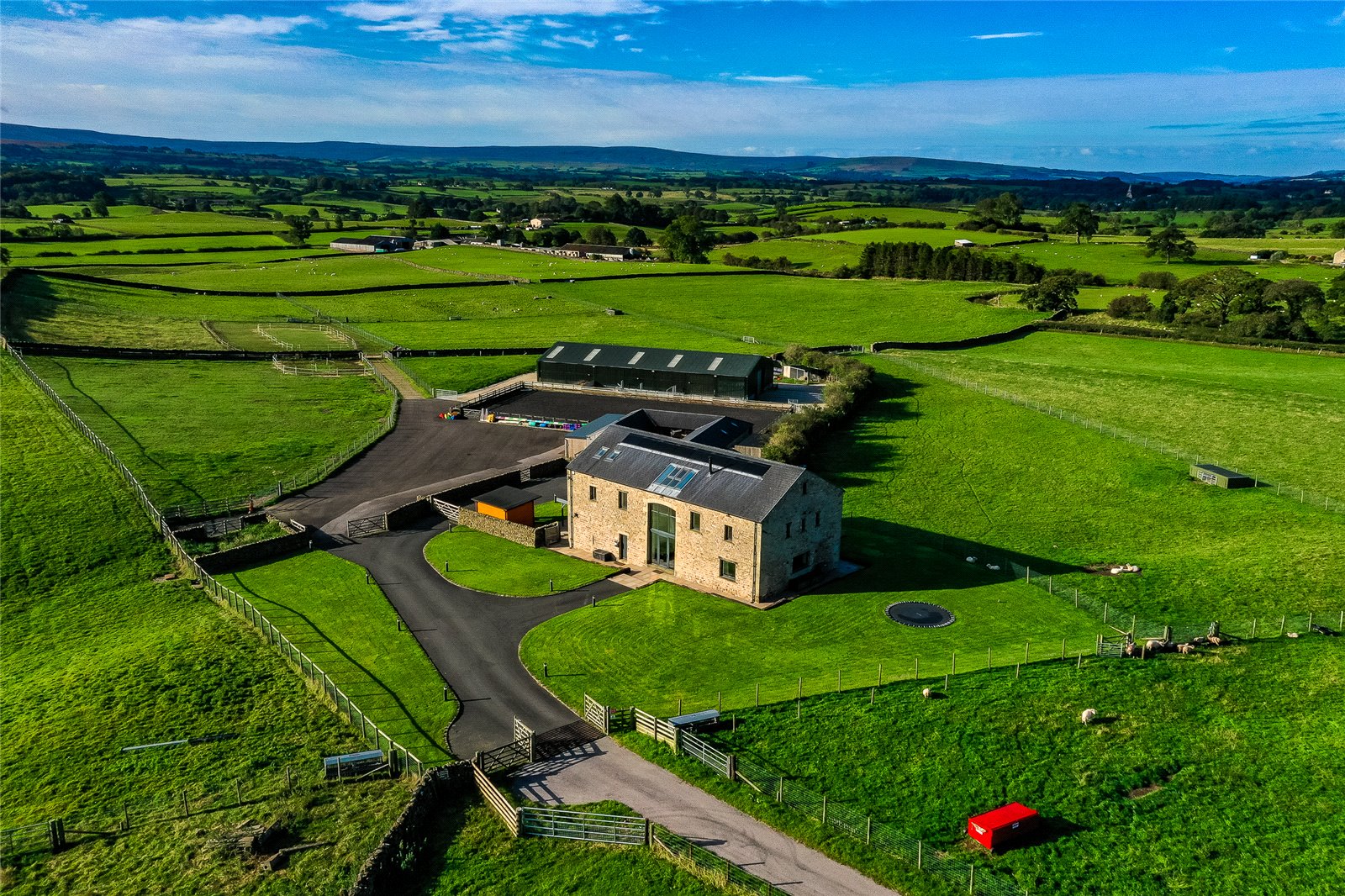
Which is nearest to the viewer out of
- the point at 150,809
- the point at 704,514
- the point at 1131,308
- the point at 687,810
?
the point at 687,810

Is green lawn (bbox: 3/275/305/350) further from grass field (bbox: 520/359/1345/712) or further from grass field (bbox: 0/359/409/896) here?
grass field (bbox: 520/359/1345/712)

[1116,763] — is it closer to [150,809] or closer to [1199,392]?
[150,809]

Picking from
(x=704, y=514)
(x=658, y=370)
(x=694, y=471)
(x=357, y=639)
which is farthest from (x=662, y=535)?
(x=658, y=370)

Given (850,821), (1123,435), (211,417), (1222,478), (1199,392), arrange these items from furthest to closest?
1. (1199,392)
2. (211,417)
3. (1123,435)
4. (1222,478)
5. (850,821)

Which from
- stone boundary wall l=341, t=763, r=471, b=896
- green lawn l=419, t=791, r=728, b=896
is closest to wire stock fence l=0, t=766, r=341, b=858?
stone boundary wall l=341, t=763, r=471, b=896

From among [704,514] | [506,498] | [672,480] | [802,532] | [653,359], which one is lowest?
[506,498]

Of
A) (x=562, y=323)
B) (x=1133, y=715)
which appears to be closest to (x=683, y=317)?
(x=562, y=323)

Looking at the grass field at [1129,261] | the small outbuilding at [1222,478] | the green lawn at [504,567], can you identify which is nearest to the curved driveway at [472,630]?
the green lawn at [504,567]
